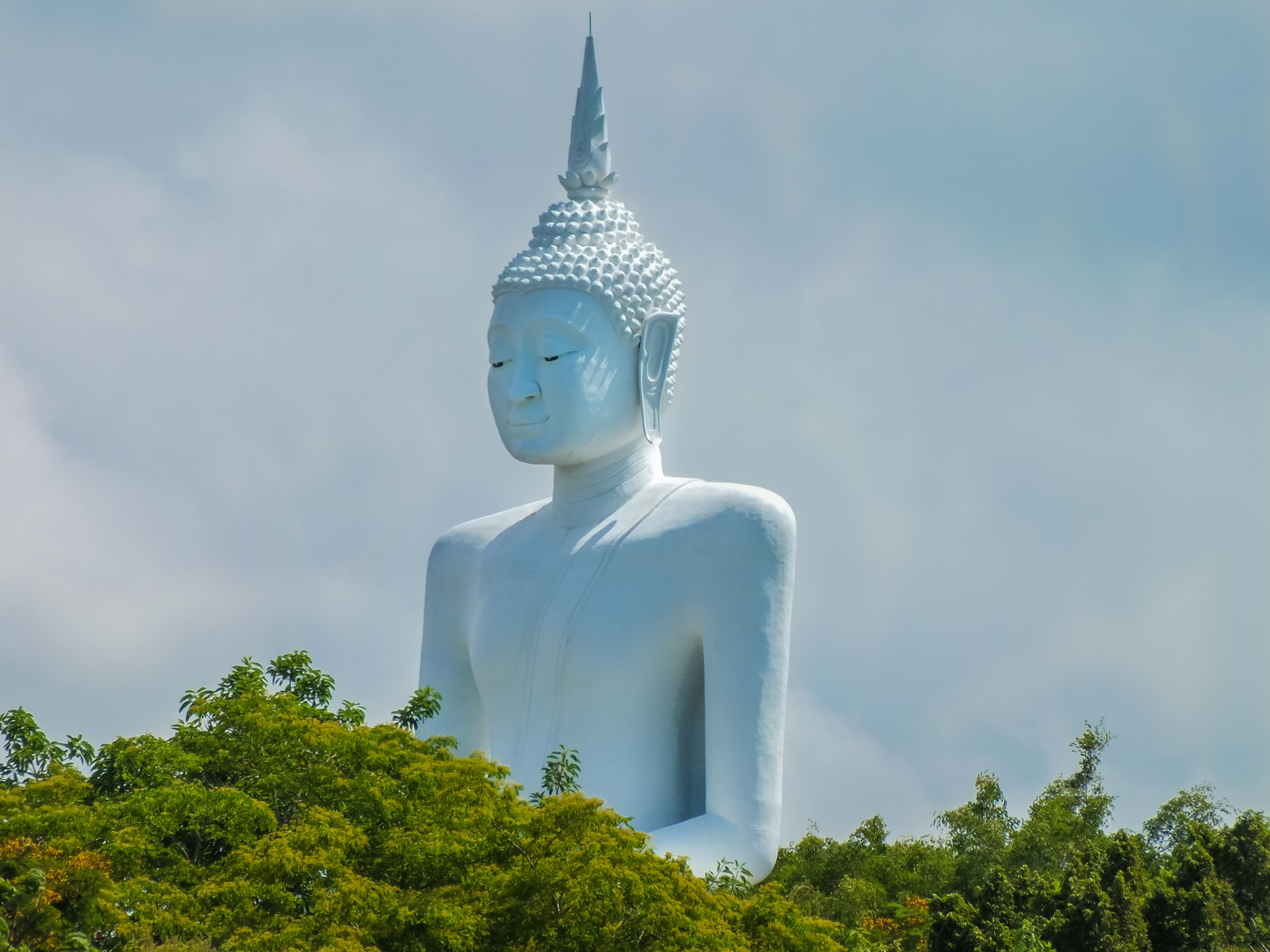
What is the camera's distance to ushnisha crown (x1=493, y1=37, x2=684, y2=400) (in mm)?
13992

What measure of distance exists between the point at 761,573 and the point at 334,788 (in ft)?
11.5

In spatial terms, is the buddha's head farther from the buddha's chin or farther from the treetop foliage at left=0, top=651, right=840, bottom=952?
the treetop foliage at left=0, top=651, right=840, bottom=952

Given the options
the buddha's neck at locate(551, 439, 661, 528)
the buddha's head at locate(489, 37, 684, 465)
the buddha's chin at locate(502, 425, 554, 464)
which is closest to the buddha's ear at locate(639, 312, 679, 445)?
the buddha's head at locate(489, 37, 684, 465)

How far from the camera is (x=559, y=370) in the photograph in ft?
45.4

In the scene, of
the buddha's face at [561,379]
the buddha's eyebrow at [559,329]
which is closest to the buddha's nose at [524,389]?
the buddha's face at [561,379]

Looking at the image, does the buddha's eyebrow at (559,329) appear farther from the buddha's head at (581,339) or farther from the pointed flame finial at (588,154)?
the pointed flame finial at (588,154)

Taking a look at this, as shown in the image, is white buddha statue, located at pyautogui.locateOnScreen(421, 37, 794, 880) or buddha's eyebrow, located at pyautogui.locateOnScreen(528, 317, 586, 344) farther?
buddha's eyebrow, located at pyautogui.locateOnScreen(528, 317, 586, 344)

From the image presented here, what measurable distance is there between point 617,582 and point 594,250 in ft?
8.36

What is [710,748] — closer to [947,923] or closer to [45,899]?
[947,923]

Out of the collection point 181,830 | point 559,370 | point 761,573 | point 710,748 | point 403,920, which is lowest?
point 403,920

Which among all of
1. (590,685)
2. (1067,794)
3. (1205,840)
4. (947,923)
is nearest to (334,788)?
(590,685)

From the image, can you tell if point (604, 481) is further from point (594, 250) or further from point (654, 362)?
point (594, 250)

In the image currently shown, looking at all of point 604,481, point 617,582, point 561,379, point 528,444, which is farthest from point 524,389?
point 617,582

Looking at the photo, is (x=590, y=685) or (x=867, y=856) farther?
(x=867, y=856)
